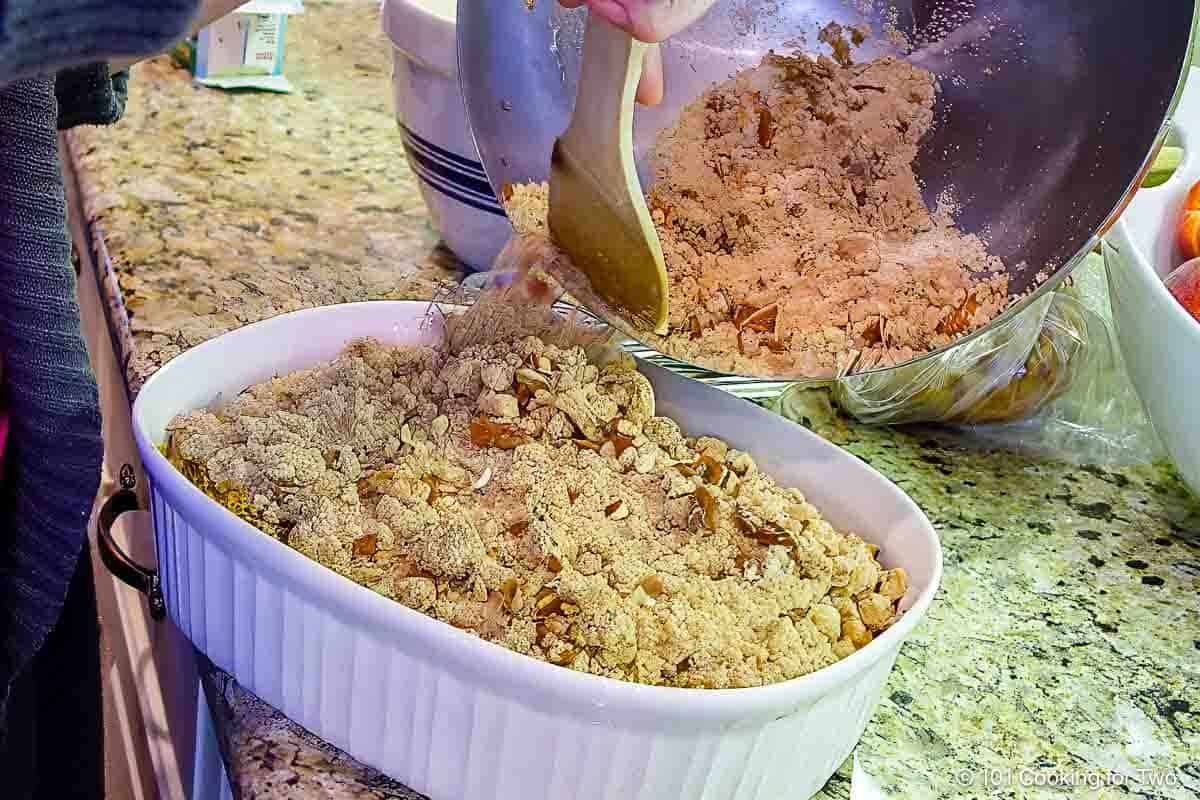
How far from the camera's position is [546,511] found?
0.59m

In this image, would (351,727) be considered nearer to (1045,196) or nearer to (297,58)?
(1045,196)

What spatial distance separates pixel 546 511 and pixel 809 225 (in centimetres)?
21

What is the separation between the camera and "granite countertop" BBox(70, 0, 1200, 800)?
60cm

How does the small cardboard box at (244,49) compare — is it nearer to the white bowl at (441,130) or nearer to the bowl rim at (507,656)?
the white bowl at (441,130)

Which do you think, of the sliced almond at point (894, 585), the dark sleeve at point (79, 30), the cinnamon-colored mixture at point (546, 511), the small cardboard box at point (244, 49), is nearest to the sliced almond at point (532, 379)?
the cinnamon-colored mixture at point (546, 511)

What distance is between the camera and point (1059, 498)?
84 cm

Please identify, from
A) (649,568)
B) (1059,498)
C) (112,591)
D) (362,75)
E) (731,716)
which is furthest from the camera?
(362,75)

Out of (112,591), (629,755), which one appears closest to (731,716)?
(629,755)

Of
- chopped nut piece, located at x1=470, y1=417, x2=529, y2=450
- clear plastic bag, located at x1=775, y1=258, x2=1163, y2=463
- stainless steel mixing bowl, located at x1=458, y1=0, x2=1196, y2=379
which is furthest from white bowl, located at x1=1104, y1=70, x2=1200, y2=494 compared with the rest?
chopped nut piece, located at x1=470, y1=417, x2=529, y2=450

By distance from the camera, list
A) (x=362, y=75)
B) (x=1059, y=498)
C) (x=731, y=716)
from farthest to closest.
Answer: (x=362, y=75) < (x=1059, y=498) < (x=731, y=716)

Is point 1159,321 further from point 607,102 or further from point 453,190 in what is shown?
point 453,190

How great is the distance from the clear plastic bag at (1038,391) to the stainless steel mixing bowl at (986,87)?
0.19 m

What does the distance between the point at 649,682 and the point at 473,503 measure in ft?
0.47

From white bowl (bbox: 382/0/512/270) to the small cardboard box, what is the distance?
16.3 inches
